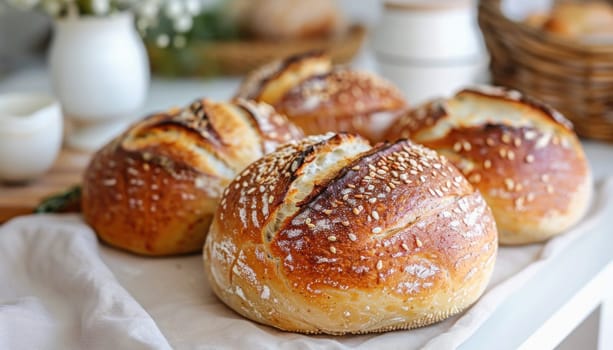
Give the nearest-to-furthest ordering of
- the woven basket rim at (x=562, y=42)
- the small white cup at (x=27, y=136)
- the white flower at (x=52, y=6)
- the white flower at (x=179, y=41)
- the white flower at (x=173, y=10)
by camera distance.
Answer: the small white cup at (x=27, y=136)
the woven basket rim at (x=562, y=42)
the white flower at (x=52, y=6)
the white flower at (x=173, y=10)
the white flower at (x=179, y=41)

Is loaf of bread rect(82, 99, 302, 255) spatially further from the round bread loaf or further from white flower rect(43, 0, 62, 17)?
white flower rect(43, 0, 62, 17)

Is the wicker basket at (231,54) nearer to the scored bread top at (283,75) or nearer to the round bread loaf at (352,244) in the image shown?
the scored bread top at (283,75)

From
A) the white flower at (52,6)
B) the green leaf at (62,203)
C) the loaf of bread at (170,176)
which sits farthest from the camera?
the white flower at (52,6)

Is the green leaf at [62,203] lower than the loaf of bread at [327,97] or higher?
lower

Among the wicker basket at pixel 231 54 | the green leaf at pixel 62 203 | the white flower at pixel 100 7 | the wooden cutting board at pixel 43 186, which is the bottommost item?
the wicker basket at pixel 231 54

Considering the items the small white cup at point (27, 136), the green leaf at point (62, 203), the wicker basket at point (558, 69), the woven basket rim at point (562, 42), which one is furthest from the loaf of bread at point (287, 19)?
the green leaf at point (62, 203)

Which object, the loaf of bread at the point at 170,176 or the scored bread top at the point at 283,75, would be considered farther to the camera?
the scored bread top at the point at 283,75
